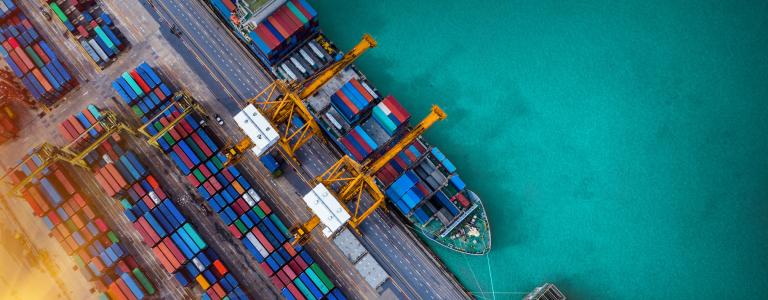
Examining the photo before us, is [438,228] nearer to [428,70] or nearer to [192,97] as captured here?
[428,70]

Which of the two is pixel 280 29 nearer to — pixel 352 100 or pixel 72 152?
pixel 352 100

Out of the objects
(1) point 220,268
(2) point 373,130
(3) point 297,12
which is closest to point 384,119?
(2) point 373,130

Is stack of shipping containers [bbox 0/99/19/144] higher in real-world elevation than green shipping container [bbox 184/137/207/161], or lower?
higher

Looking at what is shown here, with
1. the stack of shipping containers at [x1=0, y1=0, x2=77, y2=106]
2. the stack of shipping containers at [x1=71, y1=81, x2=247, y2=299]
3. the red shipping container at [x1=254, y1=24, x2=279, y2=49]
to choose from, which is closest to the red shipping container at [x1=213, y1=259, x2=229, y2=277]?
the stack of shipping containers at [x1=71, y1=81, x2=247, y2=299]

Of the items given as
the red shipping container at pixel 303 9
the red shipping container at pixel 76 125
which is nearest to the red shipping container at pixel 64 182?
the red shipping container at pixel 76 125

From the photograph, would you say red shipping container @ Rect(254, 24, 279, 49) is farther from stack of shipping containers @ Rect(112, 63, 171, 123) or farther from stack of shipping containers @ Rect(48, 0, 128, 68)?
stack of shipping containers @ Rect(48, 0, 128, 68)

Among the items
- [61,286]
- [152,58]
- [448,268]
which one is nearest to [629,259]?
[448,268]
